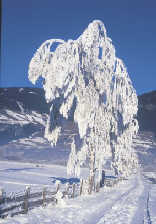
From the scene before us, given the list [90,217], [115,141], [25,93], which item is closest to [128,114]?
[115,141]

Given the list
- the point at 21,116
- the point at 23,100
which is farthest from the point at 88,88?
the point at 23,100

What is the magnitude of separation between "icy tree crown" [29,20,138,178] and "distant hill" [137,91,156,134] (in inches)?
3317

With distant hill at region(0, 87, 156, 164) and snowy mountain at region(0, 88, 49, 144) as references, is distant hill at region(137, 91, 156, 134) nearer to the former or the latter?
distant hill at region(0, 87, 156, 164)

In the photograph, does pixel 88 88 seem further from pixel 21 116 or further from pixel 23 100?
pixel 23 100

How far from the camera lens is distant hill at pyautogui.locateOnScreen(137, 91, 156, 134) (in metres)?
113

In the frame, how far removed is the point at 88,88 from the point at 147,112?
95.4 metres

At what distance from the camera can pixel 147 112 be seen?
11700 centimetres

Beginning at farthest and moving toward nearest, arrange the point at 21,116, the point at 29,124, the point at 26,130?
1. the point at 21,116
2. the point at 26,130
3. the point at 29,124

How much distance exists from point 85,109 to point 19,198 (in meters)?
11.2

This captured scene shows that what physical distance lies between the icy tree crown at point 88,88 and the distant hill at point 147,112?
84242 millimetres

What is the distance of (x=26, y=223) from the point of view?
11227 mm

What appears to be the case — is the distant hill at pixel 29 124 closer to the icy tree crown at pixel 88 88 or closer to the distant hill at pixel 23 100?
the distant hill at pixel 23 100

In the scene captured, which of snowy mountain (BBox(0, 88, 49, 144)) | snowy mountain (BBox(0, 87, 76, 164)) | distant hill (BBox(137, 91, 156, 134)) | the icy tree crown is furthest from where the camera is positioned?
snowy mountain (BBox(0, 88, 49, 144))

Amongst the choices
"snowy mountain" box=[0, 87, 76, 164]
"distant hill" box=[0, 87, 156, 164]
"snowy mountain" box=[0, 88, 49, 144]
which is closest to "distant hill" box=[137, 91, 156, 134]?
"distant hill" box=[0, 87, 156, 164]
